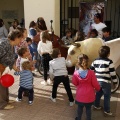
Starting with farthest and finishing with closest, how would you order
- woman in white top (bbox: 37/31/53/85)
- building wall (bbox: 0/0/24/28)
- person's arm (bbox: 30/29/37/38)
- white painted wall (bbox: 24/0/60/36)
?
building wall (bbox: 0/0/24/28), white painted wall (bbox: 24/0/60/36), person's arm (bbox: 30/29/37/38), woman in white top (bbox: 37/31/53/85)

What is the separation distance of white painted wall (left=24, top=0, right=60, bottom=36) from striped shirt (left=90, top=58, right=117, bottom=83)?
161 inches

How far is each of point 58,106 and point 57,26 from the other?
3.90 m

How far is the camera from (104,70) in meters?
4.04

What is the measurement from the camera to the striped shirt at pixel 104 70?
4.03 meters

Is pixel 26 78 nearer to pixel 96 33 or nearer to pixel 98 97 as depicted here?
pixel 98 97

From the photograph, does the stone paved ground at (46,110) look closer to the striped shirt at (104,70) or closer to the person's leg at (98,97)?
the person's leg at (98,97)

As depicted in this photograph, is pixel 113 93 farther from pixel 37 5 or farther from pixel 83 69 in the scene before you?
pixel 37 5

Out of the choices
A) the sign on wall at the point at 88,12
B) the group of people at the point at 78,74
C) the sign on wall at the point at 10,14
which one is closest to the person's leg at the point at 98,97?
the group of people at the point at 78,74

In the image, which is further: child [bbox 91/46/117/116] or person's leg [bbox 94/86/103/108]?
person's leg [bbox 94/86/103/108]

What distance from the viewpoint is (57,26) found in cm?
803

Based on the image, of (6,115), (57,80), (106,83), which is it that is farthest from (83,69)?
(6,115)

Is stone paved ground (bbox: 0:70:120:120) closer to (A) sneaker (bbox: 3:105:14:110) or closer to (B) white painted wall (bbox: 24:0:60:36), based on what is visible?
(A) sneaker (bbox: 3:105:14:110)

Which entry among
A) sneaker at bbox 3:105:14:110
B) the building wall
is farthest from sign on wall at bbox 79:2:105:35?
the building wall

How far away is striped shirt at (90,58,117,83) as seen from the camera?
4.03 meters
